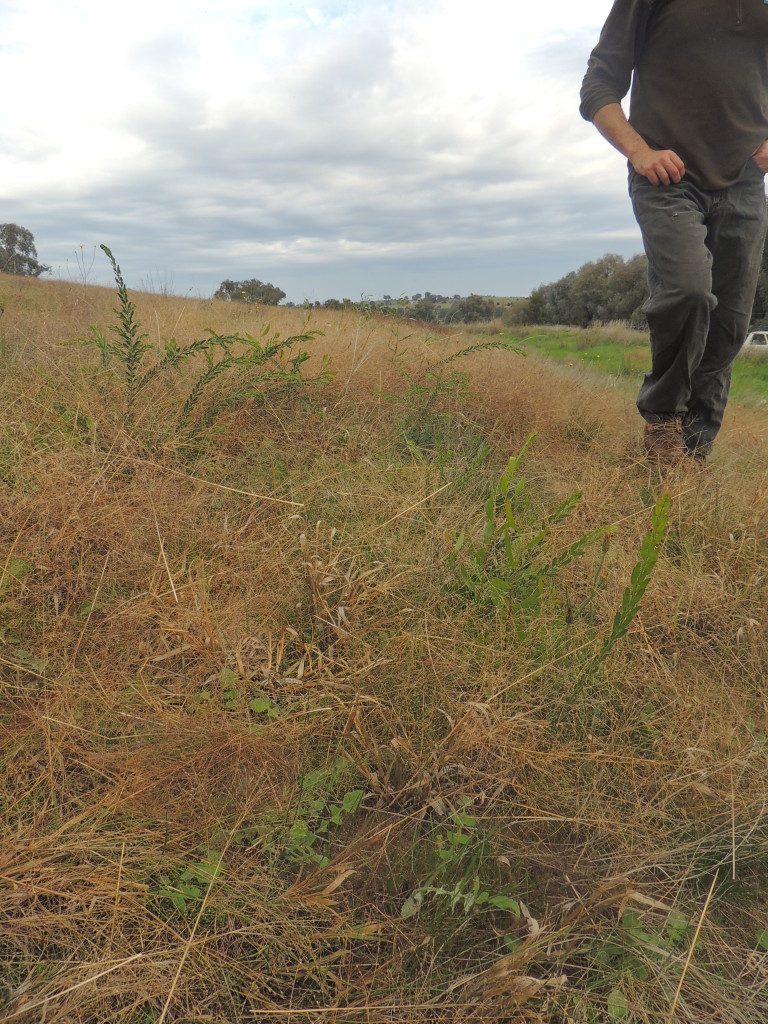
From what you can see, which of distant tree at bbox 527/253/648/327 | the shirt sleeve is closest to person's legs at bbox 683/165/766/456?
the shirt sleeve

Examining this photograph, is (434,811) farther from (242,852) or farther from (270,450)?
(270,450)

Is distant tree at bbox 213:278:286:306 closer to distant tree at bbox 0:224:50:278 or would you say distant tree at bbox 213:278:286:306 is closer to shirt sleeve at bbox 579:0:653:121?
distant tree at bbox 0:224:50:278

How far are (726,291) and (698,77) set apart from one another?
91 centimetres

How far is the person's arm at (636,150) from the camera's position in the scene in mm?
2719

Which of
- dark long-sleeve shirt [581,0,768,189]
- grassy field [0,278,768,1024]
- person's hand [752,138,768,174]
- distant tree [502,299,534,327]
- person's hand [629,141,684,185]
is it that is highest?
distant tree [502,299,534,327]

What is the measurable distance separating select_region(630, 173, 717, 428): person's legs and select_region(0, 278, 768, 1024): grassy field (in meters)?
0.57

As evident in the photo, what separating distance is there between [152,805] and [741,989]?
3.55 feet

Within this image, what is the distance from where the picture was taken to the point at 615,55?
2.90 m

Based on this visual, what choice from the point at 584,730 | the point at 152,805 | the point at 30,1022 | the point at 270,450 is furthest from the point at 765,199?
the point at 30,1022

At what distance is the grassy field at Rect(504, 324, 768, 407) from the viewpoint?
722cm

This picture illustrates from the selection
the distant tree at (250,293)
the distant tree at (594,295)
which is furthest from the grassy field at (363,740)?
the distant tree at (594,295)

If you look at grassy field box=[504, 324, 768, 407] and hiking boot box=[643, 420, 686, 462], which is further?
grassy field box=[504, 324, 768, 407]

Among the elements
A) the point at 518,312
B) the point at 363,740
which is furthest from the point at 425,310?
Result: the point at 518,312

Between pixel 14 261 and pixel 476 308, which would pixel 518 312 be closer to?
pixel 476 308
